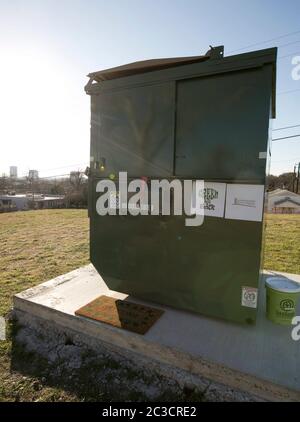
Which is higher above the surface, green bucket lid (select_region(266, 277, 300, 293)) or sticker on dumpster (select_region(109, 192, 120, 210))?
sticker on dumpster (select_region(109, 192, 120, 210))

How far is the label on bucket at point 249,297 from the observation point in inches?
73.1

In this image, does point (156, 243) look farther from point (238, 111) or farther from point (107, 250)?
→ point (238, 111)

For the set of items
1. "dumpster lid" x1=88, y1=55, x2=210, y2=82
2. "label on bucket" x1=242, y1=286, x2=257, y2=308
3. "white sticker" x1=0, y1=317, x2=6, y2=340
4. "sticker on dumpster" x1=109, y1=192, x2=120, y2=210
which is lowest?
"white sticker" x1=0, y1=317, x2=6, y2=340

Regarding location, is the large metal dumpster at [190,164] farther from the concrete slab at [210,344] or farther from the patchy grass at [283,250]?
the patchy grass at [283,250]

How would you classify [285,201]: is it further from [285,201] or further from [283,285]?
[283,285]

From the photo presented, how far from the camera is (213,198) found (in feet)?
6.32

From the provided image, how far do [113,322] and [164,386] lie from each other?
0.60 metres

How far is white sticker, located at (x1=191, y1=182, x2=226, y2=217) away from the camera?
74.5 inches

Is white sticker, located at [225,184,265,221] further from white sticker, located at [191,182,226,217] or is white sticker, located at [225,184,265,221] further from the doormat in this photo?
the doormat

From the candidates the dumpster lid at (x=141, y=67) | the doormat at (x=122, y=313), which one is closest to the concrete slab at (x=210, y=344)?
the doormat at (x=122, y=313)

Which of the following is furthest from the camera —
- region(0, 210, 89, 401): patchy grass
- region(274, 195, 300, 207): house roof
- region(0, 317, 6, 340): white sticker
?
region(274, 195, 300, 207): house roof

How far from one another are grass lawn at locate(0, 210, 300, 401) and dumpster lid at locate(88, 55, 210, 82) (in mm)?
2532

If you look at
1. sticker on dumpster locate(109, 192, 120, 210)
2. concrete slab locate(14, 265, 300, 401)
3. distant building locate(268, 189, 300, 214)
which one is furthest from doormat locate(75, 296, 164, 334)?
distant building locate(268, 189, 300, 214)

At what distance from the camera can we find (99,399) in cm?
164
